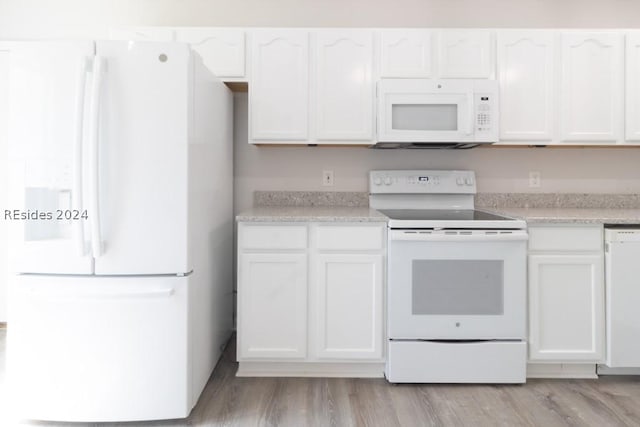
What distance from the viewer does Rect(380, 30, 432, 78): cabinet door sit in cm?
250

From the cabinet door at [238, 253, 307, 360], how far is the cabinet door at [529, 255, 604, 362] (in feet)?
4.03

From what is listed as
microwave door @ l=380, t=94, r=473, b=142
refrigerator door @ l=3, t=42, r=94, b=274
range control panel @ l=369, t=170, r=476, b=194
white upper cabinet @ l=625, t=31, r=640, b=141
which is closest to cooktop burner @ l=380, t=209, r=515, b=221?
range control panel @ l=369, t=170, r=476, b=194

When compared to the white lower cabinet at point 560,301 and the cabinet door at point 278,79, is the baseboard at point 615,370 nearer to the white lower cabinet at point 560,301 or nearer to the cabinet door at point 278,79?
the white lower cabinet at point 560,301

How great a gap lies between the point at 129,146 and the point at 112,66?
336 mm

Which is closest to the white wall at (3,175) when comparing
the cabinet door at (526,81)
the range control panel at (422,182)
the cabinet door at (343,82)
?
the cabinet door at (343,82)

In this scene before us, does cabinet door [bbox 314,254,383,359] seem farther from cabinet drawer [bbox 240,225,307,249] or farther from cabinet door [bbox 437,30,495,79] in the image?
cabinet door [bbox 437,30,495,79]

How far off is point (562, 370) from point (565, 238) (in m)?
0.74

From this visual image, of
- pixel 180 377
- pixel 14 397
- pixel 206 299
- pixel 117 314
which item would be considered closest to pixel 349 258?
pixel 206 299

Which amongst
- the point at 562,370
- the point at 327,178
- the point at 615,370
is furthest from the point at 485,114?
the point at 615,370

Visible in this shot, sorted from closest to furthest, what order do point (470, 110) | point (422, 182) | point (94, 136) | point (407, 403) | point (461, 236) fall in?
point (94, 136) → point (407, 403) → point (461, 236) → point (470, 110) → point (422, 182)

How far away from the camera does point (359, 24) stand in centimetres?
284

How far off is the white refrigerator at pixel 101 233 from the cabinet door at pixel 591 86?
223cm

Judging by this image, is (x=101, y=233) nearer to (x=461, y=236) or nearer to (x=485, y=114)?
(x=461, y=236)

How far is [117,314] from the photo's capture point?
173cm
